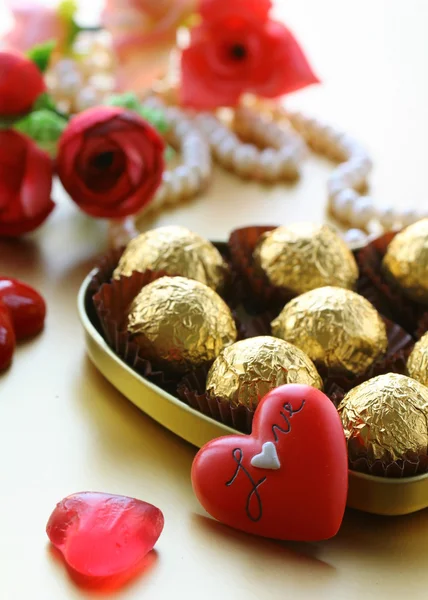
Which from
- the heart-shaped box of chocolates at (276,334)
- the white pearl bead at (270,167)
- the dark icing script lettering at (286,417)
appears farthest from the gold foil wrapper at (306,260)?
the white pearl bead at (270,167)

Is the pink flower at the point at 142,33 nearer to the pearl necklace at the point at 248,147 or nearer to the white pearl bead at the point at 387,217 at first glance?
the pearl necklace at the point at 248,147

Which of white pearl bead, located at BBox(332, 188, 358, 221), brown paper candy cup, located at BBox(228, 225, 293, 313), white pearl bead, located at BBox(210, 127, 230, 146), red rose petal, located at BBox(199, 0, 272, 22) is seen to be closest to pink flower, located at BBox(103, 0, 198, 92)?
red rose petal, located at BBox(199, 0, 272, 22)

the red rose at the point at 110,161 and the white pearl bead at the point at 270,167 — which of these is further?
the white pearl bead at the point at 270,167

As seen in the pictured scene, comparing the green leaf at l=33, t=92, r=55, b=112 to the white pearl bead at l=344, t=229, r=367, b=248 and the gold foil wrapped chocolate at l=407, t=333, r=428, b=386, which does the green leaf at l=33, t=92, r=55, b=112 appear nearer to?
the white pearl bead at l=344, t=229, r=367, b=248

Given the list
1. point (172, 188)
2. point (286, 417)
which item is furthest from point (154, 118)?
point (286, 417)

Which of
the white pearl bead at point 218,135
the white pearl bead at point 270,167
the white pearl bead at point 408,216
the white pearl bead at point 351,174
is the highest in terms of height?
the white pearl bead at point 408,216

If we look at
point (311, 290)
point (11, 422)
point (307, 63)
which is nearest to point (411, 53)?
point (307, 63)
